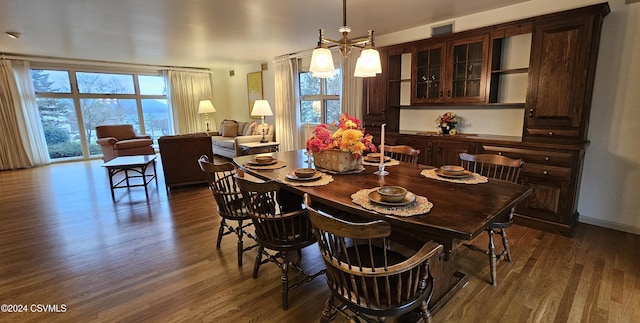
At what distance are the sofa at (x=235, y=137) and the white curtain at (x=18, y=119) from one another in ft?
12.3

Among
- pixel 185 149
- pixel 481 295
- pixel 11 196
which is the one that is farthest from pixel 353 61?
pixel 11 196

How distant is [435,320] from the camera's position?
1.76 meters

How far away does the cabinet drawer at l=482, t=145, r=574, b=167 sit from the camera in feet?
9.05

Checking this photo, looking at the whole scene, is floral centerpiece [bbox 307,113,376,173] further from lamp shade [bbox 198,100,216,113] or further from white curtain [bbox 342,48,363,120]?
lamp shade [bbox 198,100,216,113]

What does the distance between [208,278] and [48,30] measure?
458 cm

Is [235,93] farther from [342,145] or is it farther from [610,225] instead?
[610,225]

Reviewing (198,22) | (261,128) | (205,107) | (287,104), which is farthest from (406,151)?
(205,107)

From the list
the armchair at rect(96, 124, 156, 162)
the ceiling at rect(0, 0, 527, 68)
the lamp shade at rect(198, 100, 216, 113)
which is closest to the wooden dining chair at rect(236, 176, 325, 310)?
the ceiling at rect(0, 0, 527, 68)

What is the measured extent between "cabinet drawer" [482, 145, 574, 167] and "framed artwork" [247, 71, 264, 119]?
580 cm

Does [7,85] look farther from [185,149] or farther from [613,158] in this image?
[613,158]

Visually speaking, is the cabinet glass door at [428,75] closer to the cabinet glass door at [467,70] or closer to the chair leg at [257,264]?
the cabinet glass door at [467,70]

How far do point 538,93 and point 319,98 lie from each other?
395cm

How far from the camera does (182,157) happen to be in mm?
4637

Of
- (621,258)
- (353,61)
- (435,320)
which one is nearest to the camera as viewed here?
(435,320)
